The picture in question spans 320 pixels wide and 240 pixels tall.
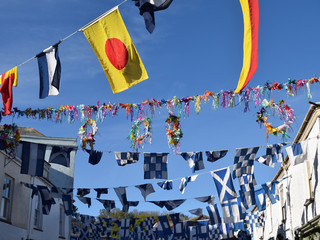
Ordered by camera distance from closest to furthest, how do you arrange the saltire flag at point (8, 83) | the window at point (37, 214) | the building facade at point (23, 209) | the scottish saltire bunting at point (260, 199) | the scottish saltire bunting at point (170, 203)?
the saltire flag at point (8, 83), the scottish saltire bunting at point (260, 199), the building facade at point (23, 209), the scottish saltire bunting at point (170, 203), the window at point (37, 214)

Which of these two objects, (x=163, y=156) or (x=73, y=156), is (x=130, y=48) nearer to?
(x=163, y=156)

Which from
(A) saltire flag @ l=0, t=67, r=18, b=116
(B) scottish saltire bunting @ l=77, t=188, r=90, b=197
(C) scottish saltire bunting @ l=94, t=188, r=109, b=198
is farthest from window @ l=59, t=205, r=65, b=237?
(A) saltire flag @ l=0, t=67, r=18, b=116

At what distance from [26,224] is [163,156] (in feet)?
21.3

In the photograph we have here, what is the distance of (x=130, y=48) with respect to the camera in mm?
8180

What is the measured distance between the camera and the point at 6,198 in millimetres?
14023

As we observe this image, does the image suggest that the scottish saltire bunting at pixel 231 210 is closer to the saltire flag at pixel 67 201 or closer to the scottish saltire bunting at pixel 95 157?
the scottish saltire bunting at pixel 95 157

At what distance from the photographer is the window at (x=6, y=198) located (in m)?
13.8

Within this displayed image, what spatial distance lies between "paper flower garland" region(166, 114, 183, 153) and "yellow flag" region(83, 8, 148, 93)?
10.7 feet

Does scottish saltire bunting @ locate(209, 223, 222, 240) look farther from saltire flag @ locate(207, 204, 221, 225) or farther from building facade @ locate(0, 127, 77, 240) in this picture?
building facade @ locate(0, 127, 77, 240)

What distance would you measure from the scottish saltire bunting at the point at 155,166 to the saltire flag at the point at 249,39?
6.11 meters

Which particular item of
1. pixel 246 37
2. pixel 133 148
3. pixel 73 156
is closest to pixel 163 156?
pixel 133 148

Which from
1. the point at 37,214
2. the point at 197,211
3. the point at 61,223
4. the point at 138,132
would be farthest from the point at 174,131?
the point at 61,223

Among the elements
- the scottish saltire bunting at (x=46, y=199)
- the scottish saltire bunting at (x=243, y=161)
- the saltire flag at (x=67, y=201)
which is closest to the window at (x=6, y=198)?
the scottish saltire bunting at (x=46, y=199)

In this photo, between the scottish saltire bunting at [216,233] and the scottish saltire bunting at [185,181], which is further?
the scottish saltire bunting at [216,233]
